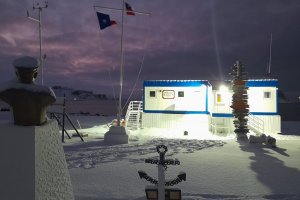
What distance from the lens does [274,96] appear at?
888 inches

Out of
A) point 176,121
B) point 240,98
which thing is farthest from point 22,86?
point 176,121

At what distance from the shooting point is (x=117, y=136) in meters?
15.5

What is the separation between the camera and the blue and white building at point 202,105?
885 inches

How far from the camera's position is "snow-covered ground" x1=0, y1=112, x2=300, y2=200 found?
701 centimetres

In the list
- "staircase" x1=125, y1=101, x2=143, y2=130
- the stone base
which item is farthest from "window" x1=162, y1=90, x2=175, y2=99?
the stone base

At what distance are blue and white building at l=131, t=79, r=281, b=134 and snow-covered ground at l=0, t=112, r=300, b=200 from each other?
7.45m

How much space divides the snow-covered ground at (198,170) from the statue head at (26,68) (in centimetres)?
359

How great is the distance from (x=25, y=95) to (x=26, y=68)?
390 mm

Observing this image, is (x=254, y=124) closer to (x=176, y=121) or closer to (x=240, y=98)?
(x=240, y=98)

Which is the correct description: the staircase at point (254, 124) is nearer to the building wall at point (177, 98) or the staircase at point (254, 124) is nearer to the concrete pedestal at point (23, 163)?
the building wall at point (177, 98)

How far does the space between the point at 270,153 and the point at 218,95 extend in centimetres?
1077

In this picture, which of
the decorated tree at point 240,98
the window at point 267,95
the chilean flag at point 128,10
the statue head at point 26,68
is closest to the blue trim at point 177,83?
the decorated tree at point 240,98

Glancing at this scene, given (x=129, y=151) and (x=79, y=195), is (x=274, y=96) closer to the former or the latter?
(x=129, y=151)

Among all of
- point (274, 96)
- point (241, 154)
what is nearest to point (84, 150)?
point (241, 154)
